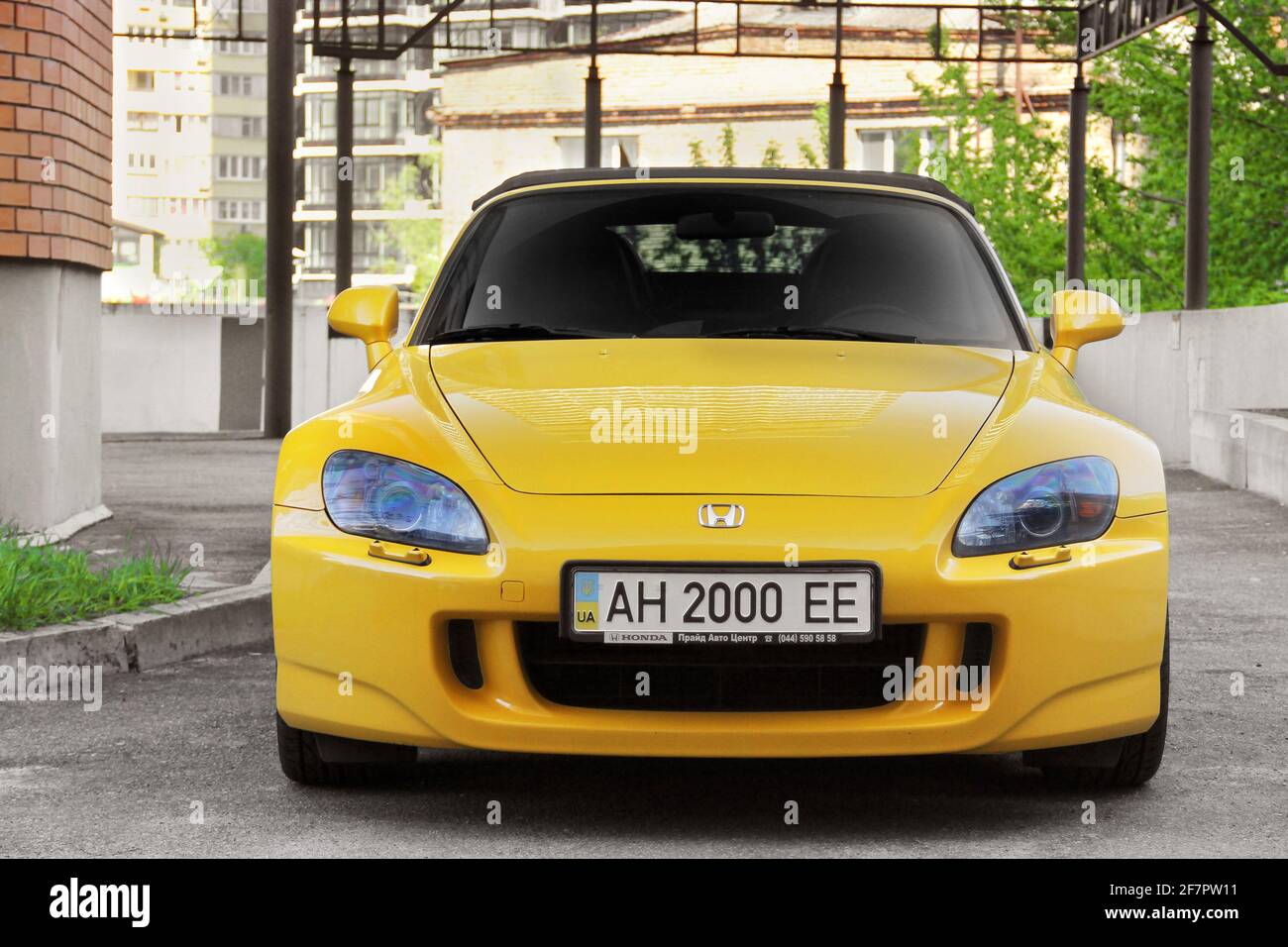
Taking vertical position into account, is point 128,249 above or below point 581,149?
below

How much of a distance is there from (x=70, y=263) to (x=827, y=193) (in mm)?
5291

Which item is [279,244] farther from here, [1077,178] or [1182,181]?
[1182,181]

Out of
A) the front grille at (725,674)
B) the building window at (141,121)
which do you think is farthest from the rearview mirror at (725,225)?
the building window at (141,121)

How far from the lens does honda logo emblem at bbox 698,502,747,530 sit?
3.68 m

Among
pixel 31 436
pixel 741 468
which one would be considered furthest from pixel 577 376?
pixel 31 436

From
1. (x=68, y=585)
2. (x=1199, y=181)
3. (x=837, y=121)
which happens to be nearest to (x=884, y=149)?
(x=837, y=121)

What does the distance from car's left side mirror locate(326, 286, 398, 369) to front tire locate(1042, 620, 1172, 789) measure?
2.07m

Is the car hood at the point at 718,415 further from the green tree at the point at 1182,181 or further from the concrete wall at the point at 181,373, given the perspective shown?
the green tree at the point at 1182,181

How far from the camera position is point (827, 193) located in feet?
17.5

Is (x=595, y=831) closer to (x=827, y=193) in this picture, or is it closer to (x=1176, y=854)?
(x=1176, y=854)

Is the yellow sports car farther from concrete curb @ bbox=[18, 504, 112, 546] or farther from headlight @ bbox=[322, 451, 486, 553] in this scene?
concrete curb @ bbox=[18, 504, 112, 546]

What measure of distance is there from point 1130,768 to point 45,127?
6.54 meters

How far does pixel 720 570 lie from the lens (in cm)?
364

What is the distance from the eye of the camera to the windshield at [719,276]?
4852mm
